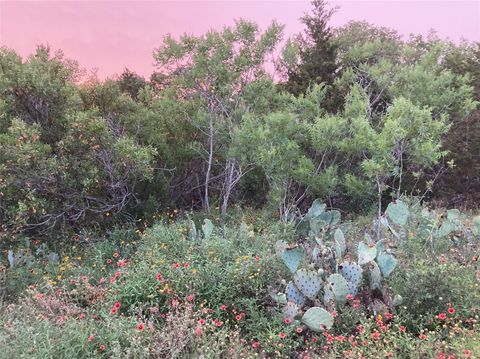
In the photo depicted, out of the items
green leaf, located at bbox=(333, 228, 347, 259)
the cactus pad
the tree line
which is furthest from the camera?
the tree line

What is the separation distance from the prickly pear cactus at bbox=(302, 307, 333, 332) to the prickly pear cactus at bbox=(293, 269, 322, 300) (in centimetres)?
33

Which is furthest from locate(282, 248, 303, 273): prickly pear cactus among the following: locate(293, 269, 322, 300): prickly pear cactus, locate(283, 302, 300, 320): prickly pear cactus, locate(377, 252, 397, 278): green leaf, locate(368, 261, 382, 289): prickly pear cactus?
locate(377, 252, 397, 278): green leaf

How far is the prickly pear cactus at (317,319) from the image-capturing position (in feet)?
13.3

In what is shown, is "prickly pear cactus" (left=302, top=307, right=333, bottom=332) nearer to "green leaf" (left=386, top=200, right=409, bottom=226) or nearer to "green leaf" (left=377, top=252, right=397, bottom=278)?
"green leaf" (left=377, top=252, right=397, bottom=278)

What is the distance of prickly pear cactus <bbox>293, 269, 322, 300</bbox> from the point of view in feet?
14.6

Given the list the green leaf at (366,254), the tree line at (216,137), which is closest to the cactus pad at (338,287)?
the green leaf at (366,254)

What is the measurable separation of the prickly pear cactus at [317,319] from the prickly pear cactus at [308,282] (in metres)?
0.33

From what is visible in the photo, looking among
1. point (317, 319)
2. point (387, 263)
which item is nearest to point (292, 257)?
point (317, 319)

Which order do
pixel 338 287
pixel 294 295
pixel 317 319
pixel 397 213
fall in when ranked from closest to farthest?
pixel 317 319, pixel 338 287, pixel 294 295, pixel 397 213

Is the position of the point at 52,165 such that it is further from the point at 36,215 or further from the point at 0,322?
the point at 0,322

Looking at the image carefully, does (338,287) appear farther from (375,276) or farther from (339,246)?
(339,246)

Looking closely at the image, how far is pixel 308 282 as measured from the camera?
448 cm

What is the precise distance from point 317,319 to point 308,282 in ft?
1.46

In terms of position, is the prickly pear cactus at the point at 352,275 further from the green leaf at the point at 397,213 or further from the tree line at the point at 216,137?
the tree line at the point at 216,137
